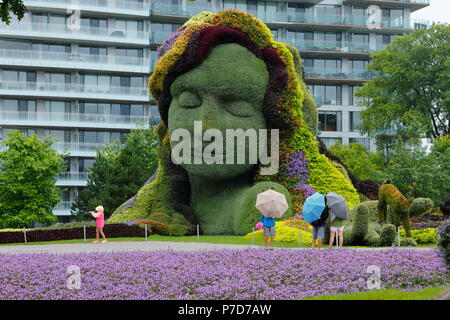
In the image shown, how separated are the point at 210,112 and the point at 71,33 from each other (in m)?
36.2

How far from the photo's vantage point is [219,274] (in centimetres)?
1154

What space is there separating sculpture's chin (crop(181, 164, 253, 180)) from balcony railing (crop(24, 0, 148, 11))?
3625 centimetres

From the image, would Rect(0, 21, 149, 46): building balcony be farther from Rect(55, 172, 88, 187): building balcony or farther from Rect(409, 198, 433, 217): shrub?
Rect(409, 198, 433, 217): shrub

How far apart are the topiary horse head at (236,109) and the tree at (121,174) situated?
10.1m

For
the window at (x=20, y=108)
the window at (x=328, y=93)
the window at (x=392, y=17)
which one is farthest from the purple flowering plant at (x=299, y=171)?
the window at (x=392, y=17)

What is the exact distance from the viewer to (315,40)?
6481 cm

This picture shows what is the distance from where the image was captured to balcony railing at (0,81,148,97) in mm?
55656

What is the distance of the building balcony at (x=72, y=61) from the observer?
55625 mm

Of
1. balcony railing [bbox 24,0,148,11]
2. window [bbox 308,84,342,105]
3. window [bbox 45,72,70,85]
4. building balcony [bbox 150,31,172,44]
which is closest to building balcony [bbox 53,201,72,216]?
window [bbox 45,72,70,85]

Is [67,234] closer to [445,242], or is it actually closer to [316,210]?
[316,210]

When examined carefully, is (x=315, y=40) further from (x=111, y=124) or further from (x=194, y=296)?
(x=194, y=296)

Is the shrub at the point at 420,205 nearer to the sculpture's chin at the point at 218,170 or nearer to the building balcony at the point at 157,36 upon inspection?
the sculpture's chin at the point at 218,170

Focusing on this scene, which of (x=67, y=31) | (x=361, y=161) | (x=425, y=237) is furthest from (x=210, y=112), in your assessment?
(x=67, y=31)

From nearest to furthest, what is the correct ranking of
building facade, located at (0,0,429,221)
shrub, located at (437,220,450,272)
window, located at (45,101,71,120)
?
shrub, located at (437,220,450,272) → building facade, located at (0,0,429,221) → window, located at (45,101,71,120)
